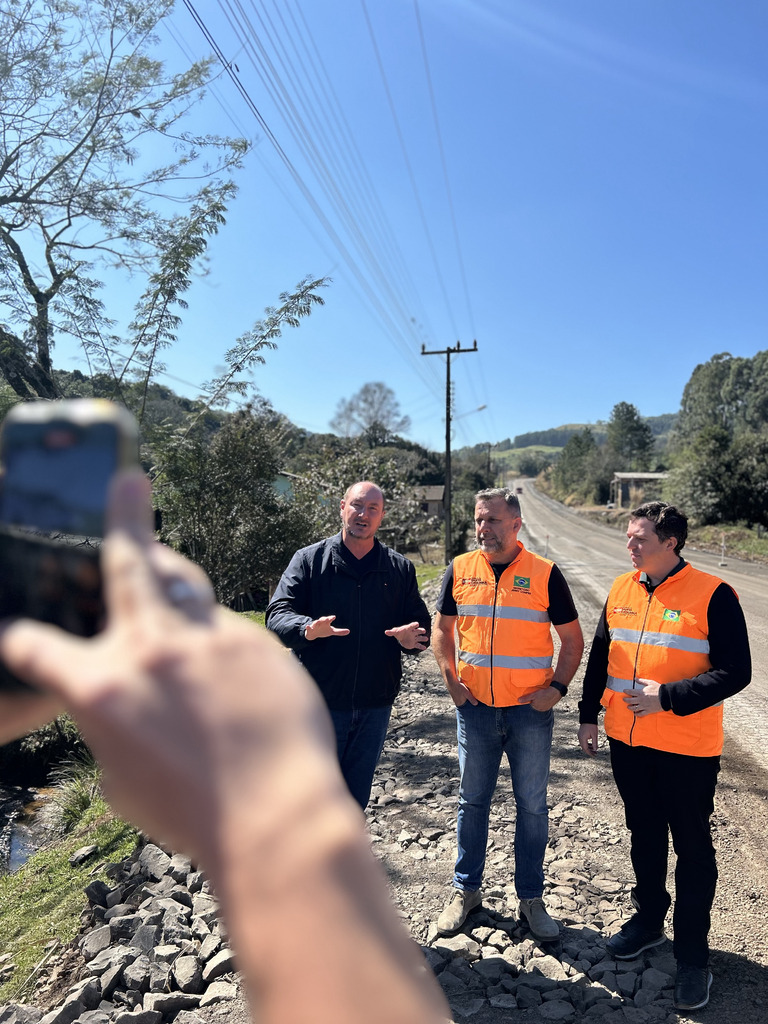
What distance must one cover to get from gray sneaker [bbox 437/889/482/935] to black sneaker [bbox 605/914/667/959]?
733 millimetres

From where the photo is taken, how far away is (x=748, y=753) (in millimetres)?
6363

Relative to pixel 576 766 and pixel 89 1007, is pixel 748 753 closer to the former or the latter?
pixel 576 766

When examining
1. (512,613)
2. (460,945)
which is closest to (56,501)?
(512,613)

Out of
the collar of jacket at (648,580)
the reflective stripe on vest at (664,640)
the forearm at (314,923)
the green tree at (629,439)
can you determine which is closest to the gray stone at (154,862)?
the reflective stripe on vest at (664,640)

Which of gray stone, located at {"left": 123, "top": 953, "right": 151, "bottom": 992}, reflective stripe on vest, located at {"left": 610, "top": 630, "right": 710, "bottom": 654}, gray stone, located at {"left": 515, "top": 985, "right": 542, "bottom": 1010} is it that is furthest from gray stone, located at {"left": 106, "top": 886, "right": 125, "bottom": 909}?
reflective stripe on vest, located at {"left": 610, "top": 630, "right": 710, "bottom": 654}

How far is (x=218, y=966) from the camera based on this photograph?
330 cm

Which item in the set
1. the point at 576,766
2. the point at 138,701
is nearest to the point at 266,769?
the point at 138,701

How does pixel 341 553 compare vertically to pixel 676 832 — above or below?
above

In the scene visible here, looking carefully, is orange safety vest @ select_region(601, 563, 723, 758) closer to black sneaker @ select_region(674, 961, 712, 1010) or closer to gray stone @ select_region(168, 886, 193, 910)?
black sneaker @ select_region(674, 961, 712, 1010)

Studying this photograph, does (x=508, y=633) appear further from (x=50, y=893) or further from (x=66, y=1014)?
(x=50, y=893)

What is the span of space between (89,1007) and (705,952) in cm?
298

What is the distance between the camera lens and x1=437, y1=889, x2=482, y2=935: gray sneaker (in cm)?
360

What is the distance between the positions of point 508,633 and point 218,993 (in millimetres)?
2284

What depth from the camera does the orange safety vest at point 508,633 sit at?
12.0 feet
